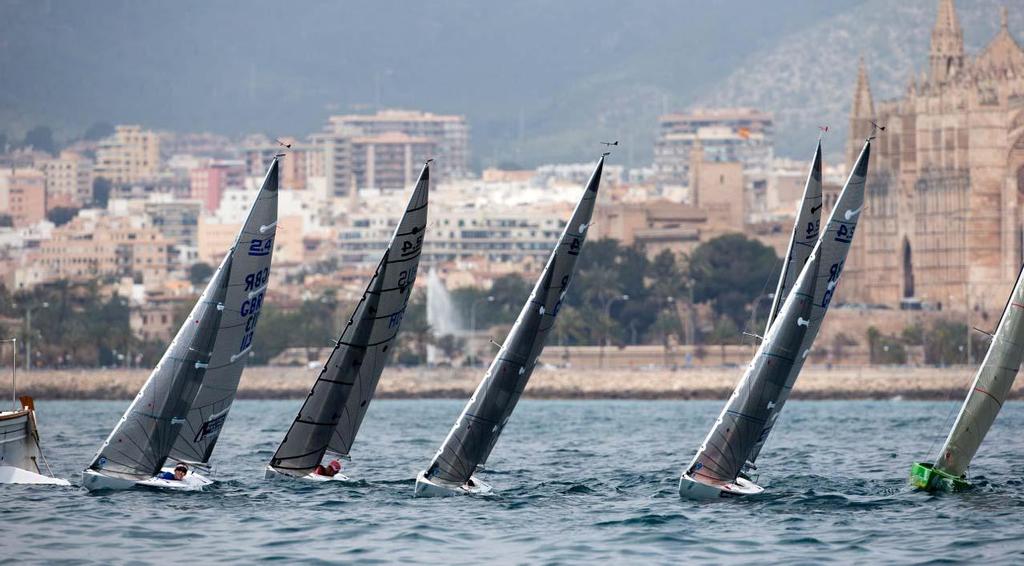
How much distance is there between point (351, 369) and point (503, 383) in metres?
2.52

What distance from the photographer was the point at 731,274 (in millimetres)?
143750

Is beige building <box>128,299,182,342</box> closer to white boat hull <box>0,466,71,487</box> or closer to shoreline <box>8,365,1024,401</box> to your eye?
shoreline <box>8,365,1024,401</box>

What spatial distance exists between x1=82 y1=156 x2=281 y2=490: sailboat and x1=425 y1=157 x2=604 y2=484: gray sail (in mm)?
3670

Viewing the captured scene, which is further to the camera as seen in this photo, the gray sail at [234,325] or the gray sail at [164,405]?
the gray sail at [234,325]

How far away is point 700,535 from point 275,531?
5.81 meters

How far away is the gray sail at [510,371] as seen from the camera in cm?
3675

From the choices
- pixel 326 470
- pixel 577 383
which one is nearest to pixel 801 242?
pixel 326 470


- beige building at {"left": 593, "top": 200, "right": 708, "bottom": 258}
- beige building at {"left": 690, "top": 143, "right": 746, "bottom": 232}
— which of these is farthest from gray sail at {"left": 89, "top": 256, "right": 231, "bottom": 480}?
beige building at {"left": 690, "top": 143, "right": 746, "bottom": 232}

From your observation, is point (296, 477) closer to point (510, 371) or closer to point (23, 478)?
point (510, 371)

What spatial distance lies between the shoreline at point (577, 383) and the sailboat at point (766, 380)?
69.5 metres

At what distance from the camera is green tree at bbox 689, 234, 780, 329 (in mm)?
140750

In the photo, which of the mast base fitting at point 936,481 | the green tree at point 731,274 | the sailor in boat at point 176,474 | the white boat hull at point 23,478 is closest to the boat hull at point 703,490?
the mast base fitting at point 936,481

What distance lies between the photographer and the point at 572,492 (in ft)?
132

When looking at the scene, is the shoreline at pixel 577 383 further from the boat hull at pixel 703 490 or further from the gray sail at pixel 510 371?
the boat hull at pixel 703 490
